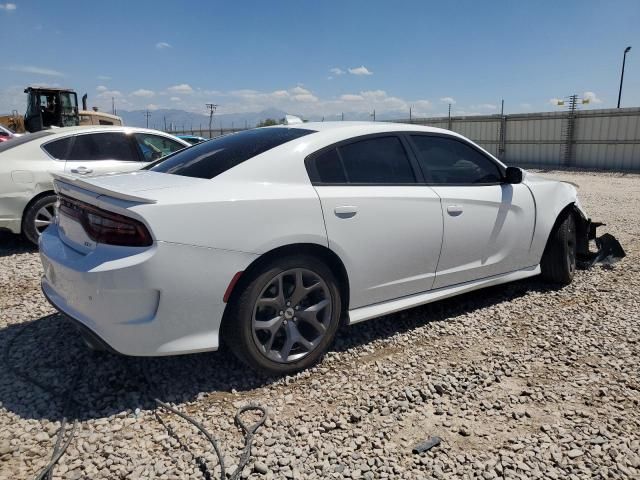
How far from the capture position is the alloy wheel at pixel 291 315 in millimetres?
2809

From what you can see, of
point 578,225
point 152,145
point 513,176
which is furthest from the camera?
point 152,145

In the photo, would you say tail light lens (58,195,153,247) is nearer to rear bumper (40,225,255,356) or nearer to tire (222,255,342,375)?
rear bumper (40,225,255,356)

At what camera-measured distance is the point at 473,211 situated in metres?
3.69

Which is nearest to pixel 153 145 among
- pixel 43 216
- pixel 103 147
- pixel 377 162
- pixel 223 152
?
pixel 103 147

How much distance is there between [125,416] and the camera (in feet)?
8.40

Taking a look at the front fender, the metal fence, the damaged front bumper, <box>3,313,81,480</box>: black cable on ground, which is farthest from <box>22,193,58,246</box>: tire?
the metal fence

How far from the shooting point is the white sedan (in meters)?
2.46

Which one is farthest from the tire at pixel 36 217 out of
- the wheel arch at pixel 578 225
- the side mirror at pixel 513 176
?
the wheel arch at pixel 578 225

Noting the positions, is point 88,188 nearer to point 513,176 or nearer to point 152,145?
point 513,176

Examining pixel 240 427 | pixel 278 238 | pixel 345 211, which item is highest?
pixel 345 211

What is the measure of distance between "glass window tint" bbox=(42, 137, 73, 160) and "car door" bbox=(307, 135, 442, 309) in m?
4.34

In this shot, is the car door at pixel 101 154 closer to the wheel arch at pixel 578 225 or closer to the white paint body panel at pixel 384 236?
the white paint body panel at pixel 384 236

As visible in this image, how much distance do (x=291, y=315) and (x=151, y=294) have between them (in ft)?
2.78

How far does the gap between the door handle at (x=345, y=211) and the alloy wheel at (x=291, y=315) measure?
15.6 inches
